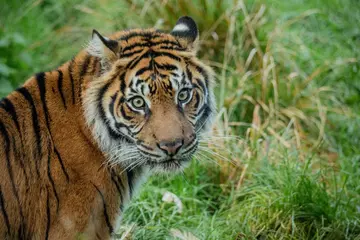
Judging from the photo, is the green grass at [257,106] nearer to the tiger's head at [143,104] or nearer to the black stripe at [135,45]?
the tiger's head at [143,104]

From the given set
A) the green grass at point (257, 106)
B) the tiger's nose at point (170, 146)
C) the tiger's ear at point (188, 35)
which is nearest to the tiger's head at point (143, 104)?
the tiger's nose at point (170, 146)

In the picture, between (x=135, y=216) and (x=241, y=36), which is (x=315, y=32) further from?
(x=135, y=216)

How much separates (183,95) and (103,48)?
0.55 metres

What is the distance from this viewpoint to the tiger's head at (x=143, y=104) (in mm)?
3904

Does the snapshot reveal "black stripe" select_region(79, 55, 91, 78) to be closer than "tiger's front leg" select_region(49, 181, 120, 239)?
No

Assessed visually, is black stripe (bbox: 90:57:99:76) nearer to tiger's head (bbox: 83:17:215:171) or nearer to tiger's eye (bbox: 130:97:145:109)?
tiger's head (bbox: 83:17:215:171)

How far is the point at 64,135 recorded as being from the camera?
3.92 m

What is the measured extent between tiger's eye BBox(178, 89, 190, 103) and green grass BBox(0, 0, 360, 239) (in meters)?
0.41

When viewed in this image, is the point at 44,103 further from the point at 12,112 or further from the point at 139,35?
the point at 139,35

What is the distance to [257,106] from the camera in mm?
6492

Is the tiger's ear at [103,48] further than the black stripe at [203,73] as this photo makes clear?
No

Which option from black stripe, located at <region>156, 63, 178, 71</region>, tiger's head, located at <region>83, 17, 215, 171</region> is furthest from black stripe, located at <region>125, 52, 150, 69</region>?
black stripe, located at <region>156, 63, 178, 71</region>

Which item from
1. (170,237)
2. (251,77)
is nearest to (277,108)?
(251,77)

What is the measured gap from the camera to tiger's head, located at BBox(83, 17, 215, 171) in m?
3.90
